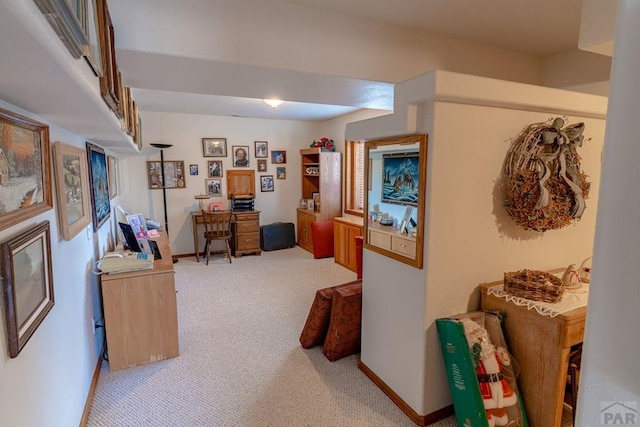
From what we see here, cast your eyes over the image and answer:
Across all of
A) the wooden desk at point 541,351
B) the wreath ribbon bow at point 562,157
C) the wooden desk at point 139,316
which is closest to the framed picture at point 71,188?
the wooden desk at point 139,316

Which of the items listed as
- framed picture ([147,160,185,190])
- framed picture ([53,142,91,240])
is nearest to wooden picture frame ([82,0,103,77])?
framed picture ([53,142,91,240])

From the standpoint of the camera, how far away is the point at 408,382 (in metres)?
Result: 2.09

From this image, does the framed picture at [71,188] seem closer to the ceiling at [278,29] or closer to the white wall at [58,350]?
the white wall at [58,350]

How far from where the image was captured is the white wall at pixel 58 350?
1192 millimetres

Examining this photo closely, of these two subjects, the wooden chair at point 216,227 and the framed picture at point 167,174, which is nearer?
the wooden chair at point 216,227

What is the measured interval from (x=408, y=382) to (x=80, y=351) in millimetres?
2057

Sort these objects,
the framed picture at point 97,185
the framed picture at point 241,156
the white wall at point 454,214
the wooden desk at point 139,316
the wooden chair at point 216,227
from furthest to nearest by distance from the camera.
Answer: the framed picture at point 241,156 < the wooden chair at point 216,227 < the framed picture at point 97,185 < the wooden desk at point 139,316 < the white wall at point 454,214

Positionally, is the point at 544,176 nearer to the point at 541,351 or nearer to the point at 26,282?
the point at 541,351

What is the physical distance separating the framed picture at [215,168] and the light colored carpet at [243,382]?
276cm

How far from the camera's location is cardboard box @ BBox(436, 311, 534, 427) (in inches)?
70.4

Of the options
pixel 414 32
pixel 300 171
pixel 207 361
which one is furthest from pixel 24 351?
pixel 300 171

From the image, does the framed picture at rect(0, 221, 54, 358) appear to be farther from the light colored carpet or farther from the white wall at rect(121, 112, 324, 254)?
the white wall at rect(121, 112, 324, 254)

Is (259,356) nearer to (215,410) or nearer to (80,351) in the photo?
(215,410)

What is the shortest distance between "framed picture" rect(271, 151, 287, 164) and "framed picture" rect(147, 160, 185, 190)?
5.35 feet
